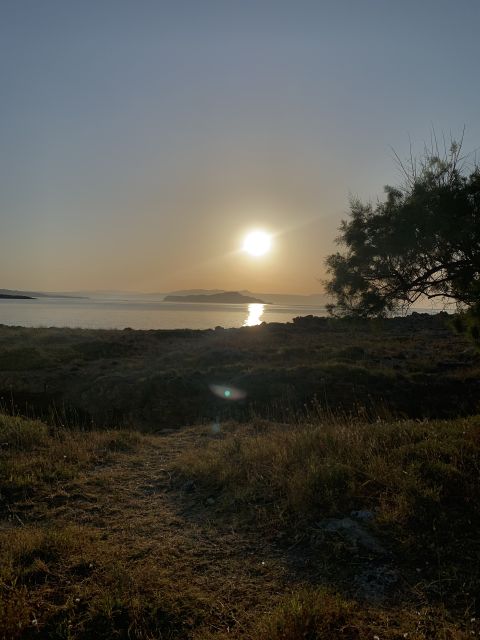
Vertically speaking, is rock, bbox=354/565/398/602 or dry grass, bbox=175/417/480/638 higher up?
dry grass, bbox=175/417/480/638

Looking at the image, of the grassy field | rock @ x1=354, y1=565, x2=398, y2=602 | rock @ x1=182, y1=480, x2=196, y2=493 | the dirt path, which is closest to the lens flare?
the grassy field

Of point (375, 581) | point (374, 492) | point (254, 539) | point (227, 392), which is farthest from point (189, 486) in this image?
point (227, 392)

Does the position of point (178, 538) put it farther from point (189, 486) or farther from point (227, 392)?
point (227, 392)

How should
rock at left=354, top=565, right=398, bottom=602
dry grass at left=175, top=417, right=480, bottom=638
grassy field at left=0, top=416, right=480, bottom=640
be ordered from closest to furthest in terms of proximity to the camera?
grassy field at left=0, top=416, right=480, bottom=640
rock at left=354, top=565, right=398, bottom=602
dry grass at left=175, top=417, right=480, bottom=638

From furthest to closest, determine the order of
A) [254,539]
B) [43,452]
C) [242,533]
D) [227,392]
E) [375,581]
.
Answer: [227,392]
[43,452]
[242,533]
[254,539]
[375,581]

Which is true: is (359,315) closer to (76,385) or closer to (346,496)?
(346,496)

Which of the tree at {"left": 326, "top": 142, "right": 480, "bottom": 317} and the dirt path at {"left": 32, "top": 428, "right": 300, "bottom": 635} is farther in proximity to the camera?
the tree at {"left": 326, "top": 142, "right": 480, "bottom": 317}

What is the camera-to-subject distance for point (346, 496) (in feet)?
20.4

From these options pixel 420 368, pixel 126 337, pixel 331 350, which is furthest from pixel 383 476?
pixel 126 337

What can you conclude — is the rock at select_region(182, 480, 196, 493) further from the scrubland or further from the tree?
the tree

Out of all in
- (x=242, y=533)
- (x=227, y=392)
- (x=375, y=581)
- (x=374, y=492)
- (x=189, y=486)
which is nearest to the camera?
(x=375, y=581)

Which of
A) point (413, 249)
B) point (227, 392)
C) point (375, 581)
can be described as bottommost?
point (227, 392)

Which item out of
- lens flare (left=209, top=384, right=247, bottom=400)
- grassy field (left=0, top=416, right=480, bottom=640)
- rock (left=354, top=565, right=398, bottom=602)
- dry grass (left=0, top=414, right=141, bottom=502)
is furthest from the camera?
lens flare (left=209, top=384, right=247, bottom=400)

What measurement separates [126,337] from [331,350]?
1925 cm
